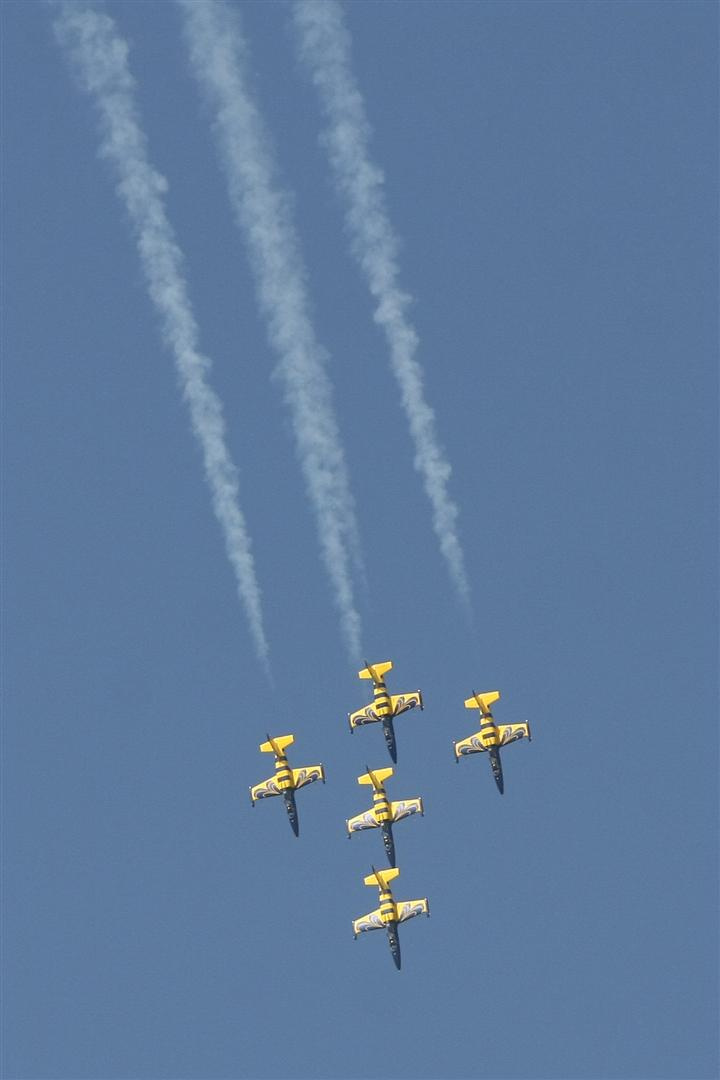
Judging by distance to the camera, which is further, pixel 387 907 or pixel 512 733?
pixel 512 733

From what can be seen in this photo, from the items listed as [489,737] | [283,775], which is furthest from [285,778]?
[489,737]

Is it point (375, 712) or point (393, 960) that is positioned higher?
point (375, 712)

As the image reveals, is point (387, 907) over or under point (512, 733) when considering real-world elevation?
under

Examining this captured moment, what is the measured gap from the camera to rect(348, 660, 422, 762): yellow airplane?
119 meters

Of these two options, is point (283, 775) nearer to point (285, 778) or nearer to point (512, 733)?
point (285, 778)

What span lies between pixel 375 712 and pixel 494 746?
448 cm

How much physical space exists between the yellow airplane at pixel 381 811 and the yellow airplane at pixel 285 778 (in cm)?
179

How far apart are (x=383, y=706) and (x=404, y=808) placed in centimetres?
395

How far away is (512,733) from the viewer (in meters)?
121

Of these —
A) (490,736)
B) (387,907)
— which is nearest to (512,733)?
(490,736)

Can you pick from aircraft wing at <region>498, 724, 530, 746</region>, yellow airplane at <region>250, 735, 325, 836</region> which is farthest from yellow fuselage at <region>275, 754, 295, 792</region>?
aircraft wing at <region>498, 724, 530, 746</region>

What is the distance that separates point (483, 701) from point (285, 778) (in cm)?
755

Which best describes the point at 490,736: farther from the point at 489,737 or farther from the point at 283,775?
the point at 283,775

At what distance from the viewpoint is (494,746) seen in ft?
395
